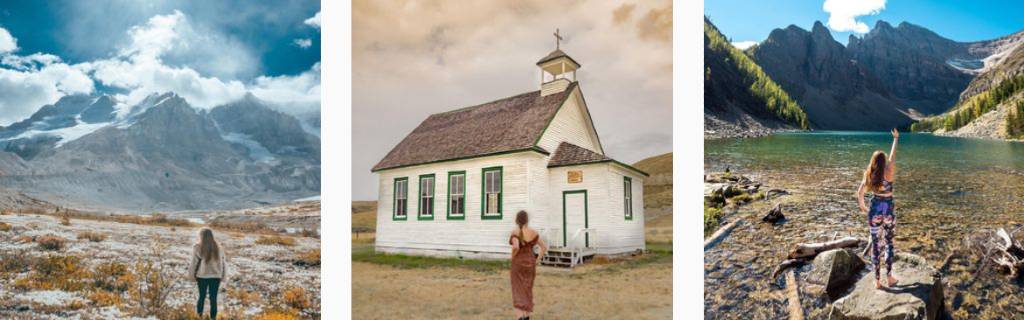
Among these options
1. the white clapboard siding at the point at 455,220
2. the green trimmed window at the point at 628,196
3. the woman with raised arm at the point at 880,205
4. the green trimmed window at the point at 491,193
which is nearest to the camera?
the woman with raised arm at the point at 880,205

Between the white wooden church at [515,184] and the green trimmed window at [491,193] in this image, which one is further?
the green trimmed window at [491,193]

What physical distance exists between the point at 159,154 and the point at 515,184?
549 centimetres

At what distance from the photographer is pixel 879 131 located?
7.20 m

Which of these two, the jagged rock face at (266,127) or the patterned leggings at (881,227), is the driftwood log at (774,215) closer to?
the patterned leggings at (881,227)

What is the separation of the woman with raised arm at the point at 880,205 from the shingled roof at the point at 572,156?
3754 mm

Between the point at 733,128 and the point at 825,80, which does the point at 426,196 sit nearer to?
the point at 733,128

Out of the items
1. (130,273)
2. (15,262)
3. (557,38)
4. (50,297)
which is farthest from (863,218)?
(15,262)

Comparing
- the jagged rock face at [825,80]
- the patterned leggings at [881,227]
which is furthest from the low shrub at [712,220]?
the jagged rock face at [825,80]

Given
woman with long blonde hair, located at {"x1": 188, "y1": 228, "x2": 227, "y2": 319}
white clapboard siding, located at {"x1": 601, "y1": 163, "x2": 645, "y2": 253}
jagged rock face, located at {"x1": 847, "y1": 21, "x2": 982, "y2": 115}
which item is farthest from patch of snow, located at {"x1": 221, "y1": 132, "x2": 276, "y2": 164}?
jagged rock face, located at {"x1": 847, "y1": 21, "x2": 982, "y2": 115}

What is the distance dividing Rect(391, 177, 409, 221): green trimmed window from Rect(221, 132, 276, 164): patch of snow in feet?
8.04

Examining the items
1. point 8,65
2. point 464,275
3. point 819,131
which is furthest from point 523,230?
point 8,65

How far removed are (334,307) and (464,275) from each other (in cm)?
202

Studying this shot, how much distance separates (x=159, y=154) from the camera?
28.7 ft

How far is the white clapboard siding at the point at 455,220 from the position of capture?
952cm
